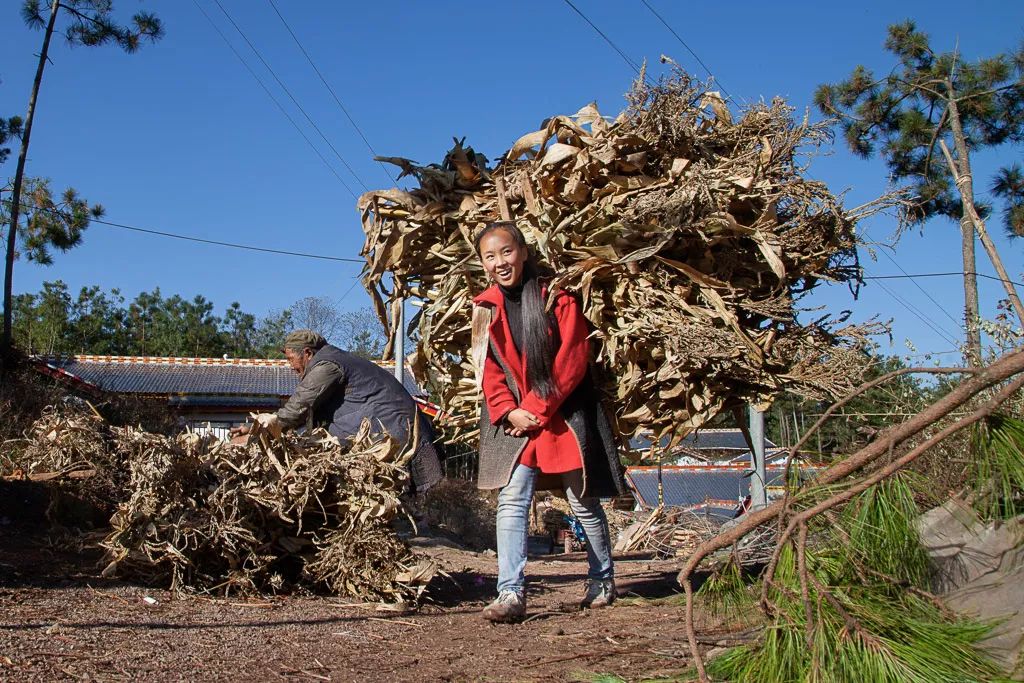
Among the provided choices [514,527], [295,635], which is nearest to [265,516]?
[295,635]

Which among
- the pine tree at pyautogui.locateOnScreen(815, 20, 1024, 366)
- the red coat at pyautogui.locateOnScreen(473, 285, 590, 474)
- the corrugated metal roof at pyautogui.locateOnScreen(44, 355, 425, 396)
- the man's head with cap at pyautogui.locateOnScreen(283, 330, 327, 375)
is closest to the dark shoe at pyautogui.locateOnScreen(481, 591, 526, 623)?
the red coat at pyautogui.locateOnScreen(473, 285, 590, 474)

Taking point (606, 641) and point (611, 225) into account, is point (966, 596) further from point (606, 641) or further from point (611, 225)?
point (611, 225)

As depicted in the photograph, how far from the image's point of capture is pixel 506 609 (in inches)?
143

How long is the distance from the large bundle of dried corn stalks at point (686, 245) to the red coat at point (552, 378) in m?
0.14

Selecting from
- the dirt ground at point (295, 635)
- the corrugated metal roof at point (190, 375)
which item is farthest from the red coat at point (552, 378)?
the corrugated metal roof at point (190, 375)

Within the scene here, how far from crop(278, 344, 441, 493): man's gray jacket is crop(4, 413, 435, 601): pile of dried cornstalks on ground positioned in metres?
0.55

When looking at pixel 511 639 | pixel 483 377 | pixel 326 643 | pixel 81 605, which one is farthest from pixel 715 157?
pixel 81 605

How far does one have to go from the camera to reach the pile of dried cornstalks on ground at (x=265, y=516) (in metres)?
3.99

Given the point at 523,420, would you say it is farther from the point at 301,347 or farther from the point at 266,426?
the point at 301,347

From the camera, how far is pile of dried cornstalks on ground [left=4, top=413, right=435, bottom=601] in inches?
157

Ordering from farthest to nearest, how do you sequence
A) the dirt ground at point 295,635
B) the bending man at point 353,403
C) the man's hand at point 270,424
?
the bending man at point 353,403 → the man's hand at point 270,424 → the dirt ground at point 295,635

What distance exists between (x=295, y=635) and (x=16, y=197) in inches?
506

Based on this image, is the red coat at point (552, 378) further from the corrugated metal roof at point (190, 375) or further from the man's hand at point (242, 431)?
the corrugated metal roof at point (190, 375)

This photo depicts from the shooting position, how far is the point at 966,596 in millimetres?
2301
